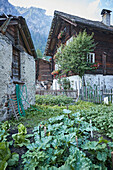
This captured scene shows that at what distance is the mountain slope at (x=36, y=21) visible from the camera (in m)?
64.4

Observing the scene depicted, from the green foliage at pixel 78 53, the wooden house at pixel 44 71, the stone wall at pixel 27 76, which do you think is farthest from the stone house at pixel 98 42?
the wooden house at pixel 44 71

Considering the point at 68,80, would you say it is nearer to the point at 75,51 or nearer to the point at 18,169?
the point at 75,51

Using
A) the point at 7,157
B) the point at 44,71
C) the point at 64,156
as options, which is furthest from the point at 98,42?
the point at 7,157

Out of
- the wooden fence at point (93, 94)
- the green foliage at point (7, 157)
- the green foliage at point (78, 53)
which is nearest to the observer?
the green foliage at point (7, 157)

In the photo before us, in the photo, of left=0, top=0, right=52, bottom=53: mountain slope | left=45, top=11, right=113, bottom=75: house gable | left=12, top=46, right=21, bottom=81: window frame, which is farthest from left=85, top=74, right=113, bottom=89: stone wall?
left=0, top=0, right=52, bottom=53: mountain slope

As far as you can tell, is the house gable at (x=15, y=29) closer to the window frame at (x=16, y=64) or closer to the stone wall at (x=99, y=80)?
the window frame at (x=16, y=64)

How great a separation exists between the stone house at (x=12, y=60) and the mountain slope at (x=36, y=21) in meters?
56.0

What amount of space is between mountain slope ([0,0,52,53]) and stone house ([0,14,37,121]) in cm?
5595

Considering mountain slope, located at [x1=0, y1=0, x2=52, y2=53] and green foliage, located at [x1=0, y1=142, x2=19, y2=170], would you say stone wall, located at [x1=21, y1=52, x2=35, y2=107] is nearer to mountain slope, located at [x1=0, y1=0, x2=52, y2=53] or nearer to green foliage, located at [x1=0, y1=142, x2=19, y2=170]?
green foliage, located at [x1=0, y1=142, x2=19, y2=170]

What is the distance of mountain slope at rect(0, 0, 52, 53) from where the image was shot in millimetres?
64394

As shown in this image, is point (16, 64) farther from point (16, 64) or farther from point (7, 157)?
point (7, 157)

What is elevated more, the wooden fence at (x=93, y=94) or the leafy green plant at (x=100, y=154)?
the wooden fence at (x=93, y=94)

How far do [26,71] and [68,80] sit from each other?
567 centimetres

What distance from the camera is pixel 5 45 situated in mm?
4211
